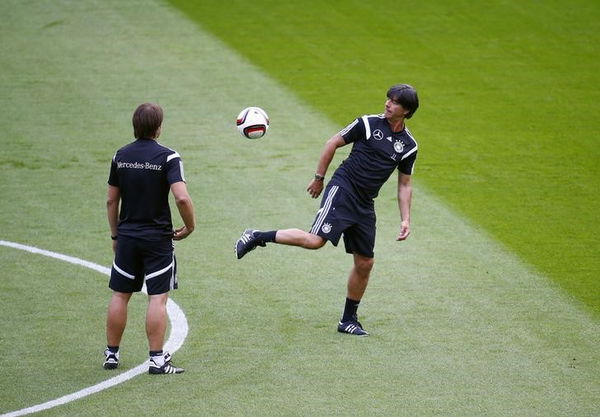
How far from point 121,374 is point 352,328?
2129mm

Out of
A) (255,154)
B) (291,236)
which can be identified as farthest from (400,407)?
(255,154)

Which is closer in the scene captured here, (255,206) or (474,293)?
(474,293)

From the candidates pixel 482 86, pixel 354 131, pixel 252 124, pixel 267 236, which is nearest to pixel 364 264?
pixel 267 236

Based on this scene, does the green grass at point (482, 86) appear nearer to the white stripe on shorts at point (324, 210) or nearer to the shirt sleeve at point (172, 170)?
the white stripe on shorts at point (324, 210)

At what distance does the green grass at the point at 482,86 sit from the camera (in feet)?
43.1

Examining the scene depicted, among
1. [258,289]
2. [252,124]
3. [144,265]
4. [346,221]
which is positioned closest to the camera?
[144,265]

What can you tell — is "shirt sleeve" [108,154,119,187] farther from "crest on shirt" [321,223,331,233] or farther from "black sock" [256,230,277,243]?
"crest on shirt" [321,223,331,233]

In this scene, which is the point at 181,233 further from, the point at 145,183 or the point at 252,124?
the point at 252,124

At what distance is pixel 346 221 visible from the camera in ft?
30.9

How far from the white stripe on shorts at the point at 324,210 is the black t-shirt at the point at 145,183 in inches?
56.6

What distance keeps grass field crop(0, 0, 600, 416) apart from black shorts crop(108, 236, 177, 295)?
0.70m

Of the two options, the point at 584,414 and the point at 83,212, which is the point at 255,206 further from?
the point at 584,414

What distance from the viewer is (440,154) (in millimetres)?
15453

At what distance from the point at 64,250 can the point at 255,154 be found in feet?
13.8
